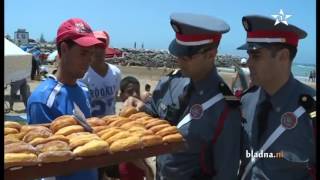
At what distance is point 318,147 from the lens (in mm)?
2863

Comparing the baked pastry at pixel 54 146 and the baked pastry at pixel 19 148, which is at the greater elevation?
the baked pastry at pixel 19 148

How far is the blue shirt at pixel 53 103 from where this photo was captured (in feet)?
10.6

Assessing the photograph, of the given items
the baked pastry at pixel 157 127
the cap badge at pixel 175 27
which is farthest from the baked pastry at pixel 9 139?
the cap badge at pixel 175 27

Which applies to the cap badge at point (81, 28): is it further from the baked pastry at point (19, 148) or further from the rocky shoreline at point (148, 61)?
the rocky shoreline at point (148, 61)

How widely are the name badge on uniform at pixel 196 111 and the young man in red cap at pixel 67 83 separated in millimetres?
755

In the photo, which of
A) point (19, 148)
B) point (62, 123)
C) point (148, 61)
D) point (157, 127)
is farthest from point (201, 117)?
point (148, 61)

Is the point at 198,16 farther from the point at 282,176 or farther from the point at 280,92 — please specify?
the point at 282,176

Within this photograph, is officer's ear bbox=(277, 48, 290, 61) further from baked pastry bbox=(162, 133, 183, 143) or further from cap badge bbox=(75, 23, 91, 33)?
cap badge bbox=(75, 23, 91, 33)

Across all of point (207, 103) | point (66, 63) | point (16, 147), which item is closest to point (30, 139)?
point (16, 147)

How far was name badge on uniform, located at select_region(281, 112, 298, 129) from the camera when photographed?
2.97 metres

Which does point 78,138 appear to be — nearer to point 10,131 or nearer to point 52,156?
point 52,156

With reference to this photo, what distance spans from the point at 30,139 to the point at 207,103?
4.07ft

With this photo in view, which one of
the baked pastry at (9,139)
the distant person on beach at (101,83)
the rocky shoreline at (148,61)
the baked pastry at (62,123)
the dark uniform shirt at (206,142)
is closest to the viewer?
the baked pastry at (9,139)

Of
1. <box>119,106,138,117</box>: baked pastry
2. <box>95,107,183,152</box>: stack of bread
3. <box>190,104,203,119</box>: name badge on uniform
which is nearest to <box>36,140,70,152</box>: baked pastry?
<box>95,107,183,152</box>: stack of bread
